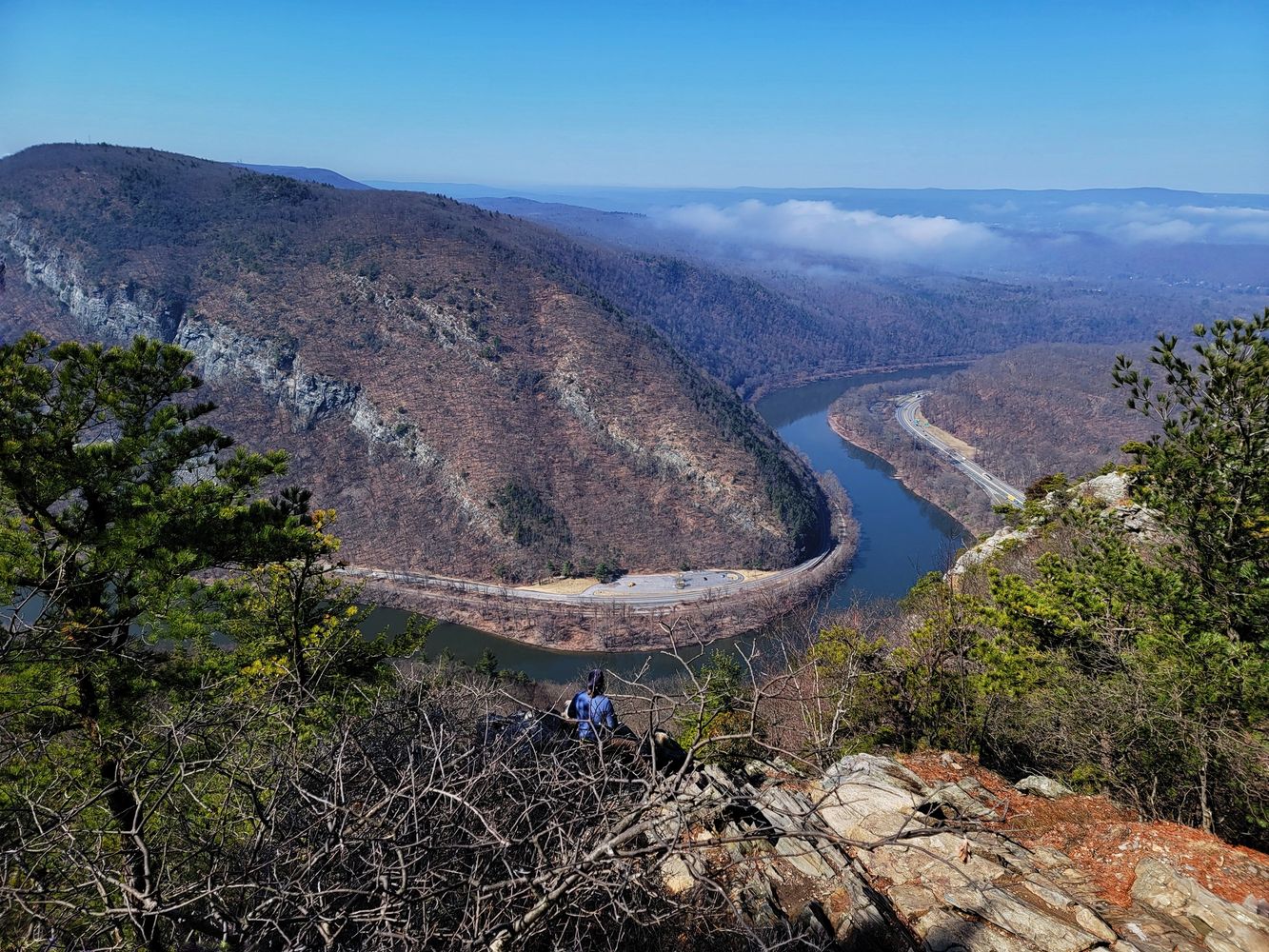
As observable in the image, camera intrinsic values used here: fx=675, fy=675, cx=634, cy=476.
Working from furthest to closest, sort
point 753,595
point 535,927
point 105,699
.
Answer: point 753,595, point 105,699, point 535,927

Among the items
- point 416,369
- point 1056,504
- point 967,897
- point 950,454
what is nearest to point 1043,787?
point 967,897

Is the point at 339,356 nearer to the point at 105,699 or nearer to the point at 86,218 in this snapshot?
the point at 86,218

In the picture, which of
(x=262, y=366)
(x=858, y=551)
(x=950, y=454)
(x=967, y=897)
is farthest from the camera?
(x=950, y=454)

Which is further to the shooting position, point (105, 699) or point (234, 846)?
point (105, 699)

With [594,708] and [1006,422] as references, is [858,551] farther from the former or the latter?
[594,708]

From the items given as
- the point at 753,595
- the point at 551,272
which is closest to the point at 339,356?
the point at 551,272

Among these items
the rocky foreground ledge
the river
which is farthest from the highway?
the rocky foreground ledge
